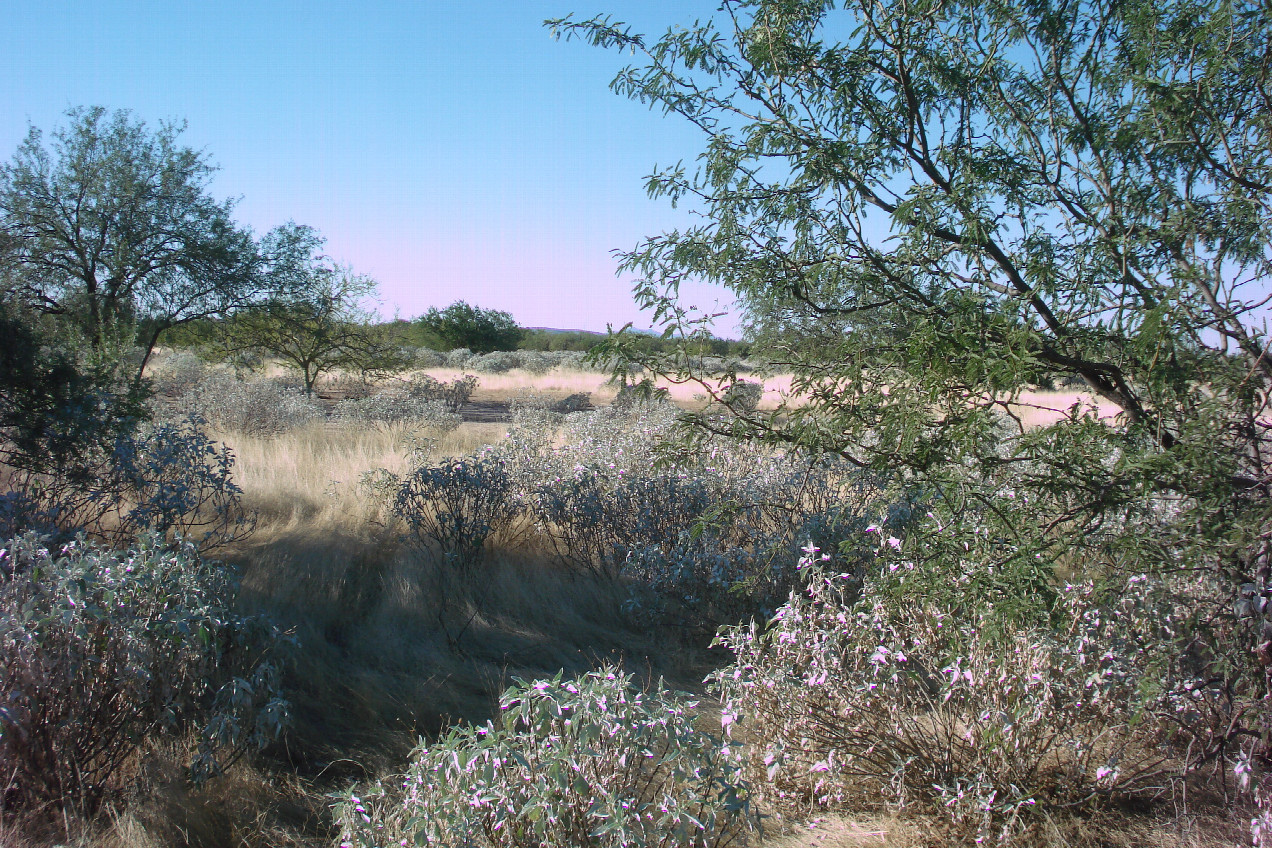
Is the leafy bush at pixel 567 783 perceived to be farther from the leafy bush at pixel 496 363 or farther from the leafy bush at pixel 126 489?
the leafy bush at pixel 496 363

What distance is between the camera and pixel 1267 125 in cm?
309

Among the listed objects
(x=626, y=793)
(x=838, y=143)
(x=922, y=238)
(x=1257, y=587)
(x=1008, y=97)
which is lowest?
(x=626, y=793)

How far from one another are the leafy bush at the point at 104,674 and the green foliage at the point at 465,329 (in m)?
46.1

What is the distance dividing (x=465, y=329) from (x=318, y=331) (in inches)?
1368

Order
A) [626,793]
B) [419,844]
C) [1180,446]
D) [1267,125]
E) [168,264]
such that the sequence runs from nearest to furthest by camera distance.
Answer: [419,844] → [626,793] → [1180,446] → [1267,125] → [168,264]

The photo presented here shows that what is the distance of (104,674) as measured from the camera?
9.41ft

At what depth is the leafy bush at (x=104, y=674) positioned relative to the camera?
260cm

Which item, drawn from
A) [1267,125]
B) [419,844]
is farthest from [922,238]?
[419,844]

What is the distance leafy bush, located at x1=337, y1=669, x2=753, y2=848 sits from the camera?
203 centimetres

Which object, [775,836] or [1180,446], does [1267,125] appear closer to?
[1180,446]

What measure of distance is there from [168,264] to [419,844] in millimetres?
13162

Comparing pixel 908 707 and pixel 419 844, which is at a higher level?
pixel 419 844

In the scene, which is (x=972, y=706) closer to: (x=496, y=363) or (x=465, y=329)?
(x=496, y=363)

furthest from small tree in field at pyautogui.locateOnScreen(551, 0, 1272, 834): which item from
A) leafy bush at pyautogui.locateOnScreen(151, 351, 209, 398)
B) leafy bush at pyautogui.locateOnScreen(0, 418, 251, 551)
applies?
leafy bush at pyautogui.locateOnScreen(151, 351, 209, 398)
